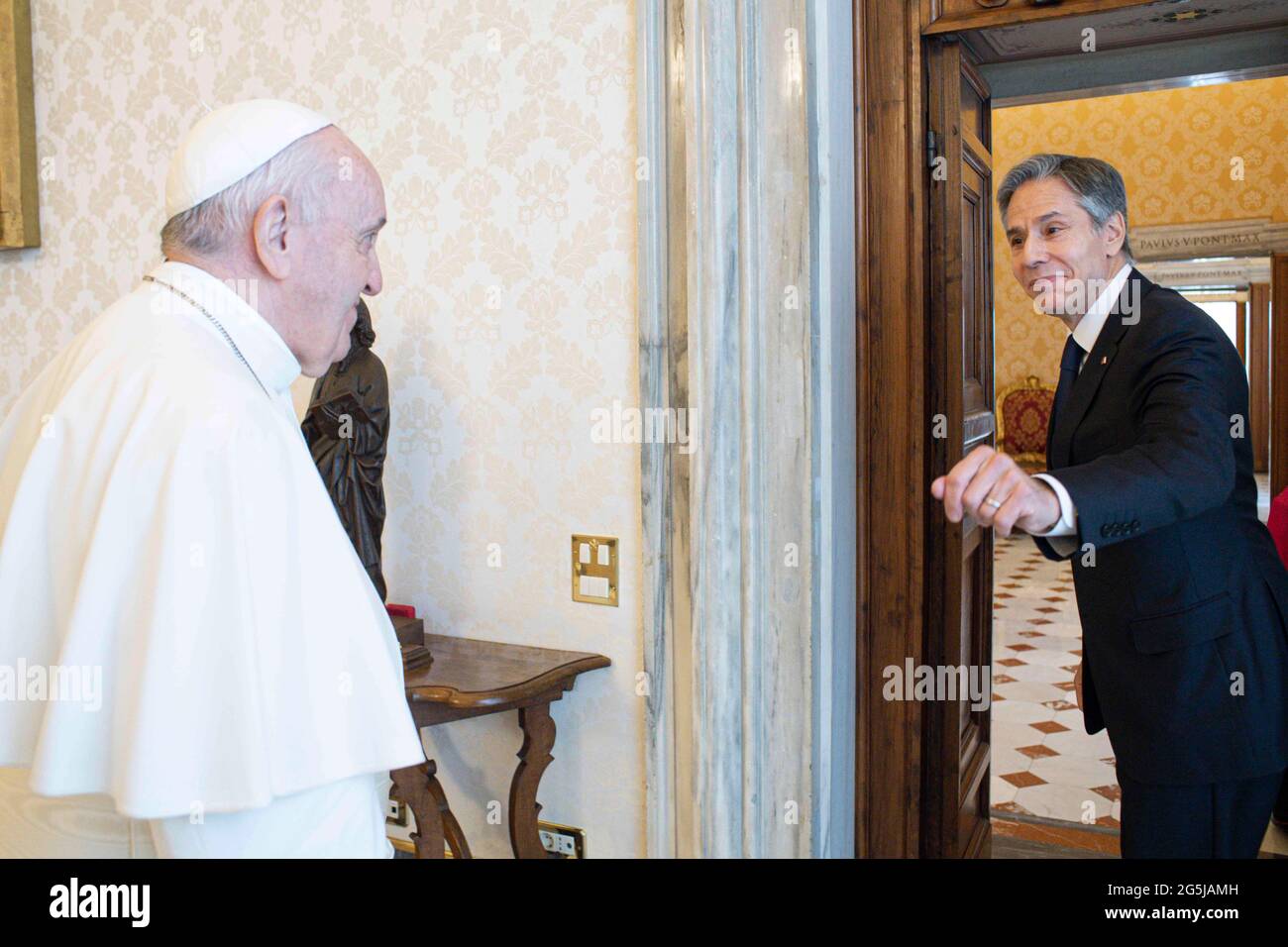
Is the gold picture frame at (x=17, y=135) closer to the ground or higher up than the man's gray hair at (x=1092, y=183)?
higher up

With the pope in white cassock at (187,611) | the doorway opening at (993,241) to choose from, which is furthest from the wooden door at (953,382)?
the pope in white cassock at (187,611)

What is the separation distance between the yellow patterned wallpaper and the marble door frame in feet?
23.9

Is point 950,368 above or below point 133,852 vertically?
above

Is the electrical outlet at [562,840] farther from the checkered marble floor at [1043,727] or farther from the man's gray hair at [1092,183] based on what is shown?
the checkered marble floor at [1043,727]

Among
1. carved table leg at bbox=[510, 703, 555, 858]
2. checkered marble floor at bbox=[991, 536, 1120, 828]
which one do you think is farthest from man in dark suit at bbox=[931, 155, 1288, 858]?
checkered marble floor at bbox=[991, 536, 1120, 828]

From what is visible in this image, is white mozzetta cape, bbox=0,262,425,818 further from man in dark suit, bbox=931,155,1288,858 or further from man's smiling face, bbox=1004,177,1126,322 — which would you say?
man's smiling face, bbox=1004,177,1126,322

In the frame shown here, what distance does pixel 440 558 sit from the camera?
3078 millimetres

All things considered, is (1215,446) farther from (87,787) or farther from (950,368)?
(87,787)

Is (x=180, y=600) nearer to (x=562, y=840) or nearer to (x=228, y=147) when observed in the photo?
(x=228, y=147)

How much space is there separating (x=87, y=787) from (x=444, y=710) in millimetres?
1322

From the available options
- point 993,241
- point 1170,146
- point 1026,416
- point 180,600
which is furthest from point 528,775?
point 1026,416

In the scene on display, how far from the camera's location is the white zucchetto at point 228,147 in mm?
1480

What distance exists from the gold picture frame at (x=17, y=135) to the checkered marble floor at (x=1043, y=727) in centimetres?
447
